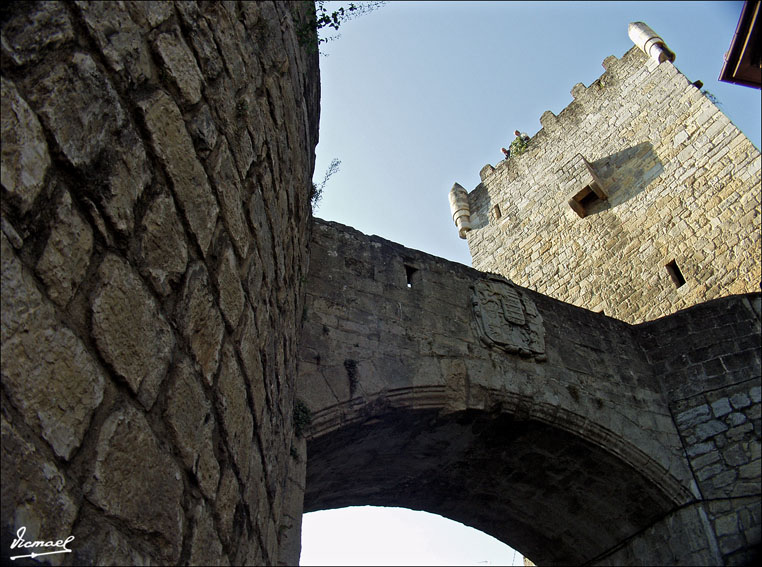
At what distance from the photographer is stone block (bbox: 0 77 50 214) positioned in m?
1.11

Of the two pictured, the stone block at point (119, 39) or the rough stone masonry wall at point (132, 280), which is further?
the stone block at point (119, 39)

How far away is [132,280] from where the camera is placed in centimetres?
144

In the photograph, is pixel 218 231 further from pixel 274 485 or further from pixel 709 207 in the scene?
pixel 709 207

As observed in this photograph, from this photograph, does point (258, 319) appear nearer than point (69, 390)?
No

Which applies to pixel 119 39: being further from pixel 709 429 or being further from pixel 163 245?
pixel 709 429

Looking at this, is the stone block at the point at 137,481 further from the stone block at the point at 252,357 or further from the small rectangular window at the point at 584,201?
the small rectangular window at the point at 584,201

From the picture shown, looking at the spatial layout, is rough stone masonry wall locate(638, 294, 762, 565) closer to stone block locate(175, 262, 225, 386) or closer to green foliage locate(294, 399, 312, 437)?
green foliage locate(294, 399, 312, 437)

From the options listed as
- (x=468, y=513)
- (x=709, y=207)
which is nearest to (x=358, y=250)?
(x=468, y=513)

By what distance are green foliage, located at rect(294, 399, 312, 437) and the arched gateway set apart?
0.12m

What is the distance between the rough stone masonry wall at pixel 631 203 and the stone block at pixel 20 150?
6.95m

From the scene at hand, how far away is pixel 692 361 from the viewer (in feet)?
19.1

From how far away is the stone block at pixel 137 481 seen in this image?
1.27 metres

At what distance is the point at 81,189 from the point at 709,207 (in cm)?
768

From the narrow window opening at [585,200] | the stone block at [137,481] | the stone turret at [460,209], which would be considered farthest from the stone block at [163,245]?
the stone turret at [460,209]
